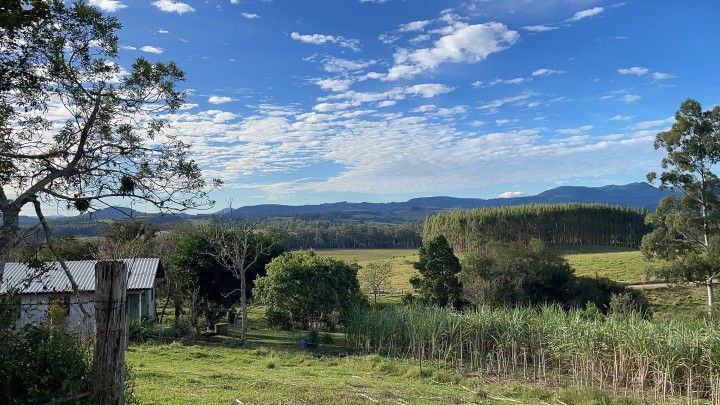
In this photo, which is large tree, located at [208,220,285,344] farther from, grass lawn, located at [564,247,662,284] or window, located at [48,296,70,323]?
grass lawn, located at [564,247,662,284]

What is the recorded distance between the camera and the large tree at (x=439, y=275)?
100 feet

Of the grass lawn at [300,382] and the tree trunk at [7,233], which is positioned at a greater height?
the tree trunk at [7,233]

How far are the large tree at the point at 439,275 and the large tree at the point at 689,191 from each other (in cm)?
1090

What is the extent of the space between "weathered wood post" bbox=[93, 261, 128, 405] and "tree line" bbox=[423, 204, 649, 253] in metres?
67.6

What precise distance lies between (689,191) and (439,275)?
539 inches

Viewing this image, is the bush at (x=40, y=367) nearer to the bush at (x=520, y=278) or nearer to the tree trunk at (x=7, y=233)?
the tree trunk at (x=7, y=233)

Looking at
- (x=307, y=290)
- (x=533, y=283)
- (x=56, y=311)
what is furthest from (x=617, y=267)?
(x=56, y=311)

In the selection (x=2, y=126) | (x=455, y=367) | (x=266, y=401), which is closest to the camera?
(x=2, y=126)

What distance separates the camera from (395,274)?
5284 cm

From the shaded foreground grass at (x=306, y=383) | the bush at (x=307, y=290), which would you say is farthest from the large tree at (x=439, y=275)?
the shaded foreground grass at (x=306, y=383)

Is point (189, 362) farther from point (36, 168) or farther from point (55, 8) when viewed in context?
point (55, 8)

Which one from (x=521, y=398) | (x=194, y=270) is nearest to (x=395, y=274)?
(x=194, y=270)

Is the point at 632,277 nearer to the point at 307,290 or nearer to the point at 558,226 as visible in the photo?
the point at 307,290

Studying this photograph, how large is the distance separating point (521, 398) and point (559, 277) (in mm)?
22099
